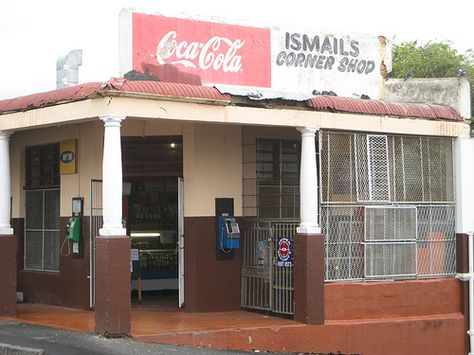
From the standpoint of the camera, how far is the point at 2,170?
493 inches

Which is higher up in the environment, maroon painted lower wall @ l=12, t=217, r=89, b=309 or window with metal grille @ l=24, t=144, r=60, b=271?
window with metal grille @ l=24, t=144, r=60, b=271

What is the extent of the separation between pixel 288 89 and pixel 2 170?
17.0ft

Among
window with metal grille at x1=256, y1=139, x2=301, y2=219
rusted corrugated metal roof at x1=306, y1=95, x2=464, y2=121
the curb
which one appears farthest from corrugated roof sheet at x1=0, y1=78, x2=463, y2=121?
the curb

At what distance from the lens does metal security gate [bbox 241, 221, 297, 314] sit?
1255cm

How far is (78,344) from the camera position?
10.1 metres

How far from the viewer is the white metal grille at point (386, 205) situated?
12.5m

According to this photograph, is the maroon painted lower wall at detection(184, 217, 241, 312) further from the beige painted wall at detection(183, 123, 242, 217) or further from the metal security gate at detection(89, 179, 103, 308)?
the metal security gate at detection(89, 179, 103, 308)

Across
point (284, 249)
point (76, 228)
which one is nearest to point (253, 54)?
point (284, 249)

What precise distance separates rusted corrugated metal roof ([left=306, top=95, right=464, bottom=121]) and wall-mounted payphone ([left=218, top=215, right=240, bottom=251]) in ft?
8.07

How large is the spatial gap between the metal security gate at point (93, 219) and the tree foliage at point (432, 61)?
59.7ft

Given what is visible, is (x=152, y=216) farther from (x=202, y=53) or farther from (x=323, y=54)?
(x=323, y=54)

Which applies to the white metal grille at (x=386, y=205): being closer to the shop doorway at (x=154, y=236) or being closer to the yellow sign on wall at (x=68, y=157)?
the shop doorway at (x=154, y=236)

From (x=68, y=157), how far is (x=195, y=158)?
97.1 inches

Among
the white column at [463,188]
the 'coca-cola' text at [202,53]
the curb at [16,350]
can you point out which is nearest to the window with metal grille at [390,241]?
the white column at [463,188]
